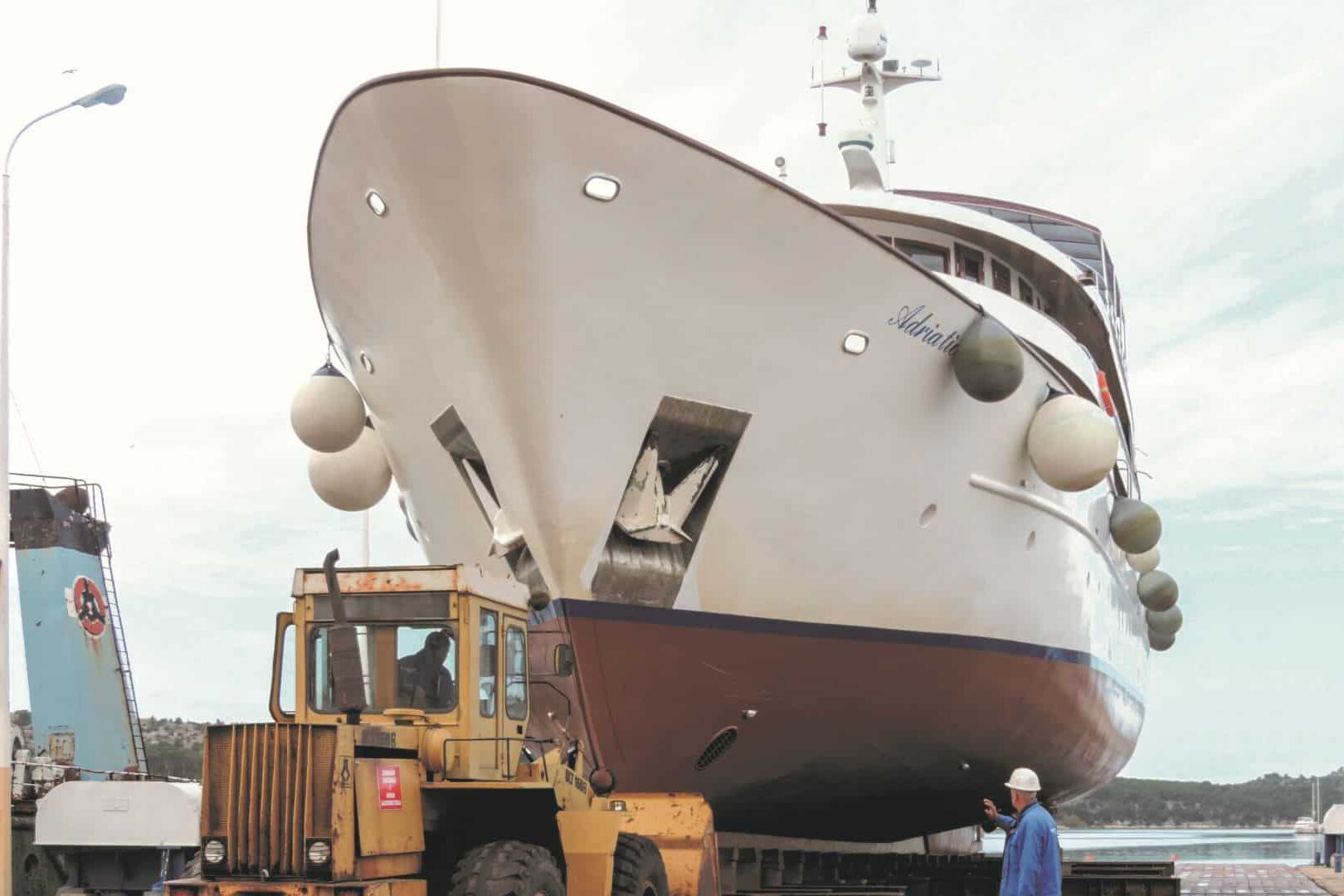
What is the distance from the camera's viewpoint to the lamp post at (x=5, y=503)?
41.5 ft

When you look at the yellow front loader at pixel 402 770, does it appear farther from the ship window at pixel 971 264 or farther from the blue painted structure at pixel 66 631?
the blue painted structure at pixel 66 631

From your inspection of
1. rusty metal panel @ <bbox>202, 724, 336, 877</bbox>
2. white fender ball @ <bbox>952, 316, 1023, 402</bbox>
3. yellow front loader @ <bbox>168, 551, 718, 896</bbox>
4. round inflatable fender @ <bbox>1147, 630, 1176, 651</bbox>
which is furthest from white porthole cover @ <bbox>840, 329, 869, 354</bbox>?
round inflatable fender @ <bbox>1147, 630, 1176, 651</bbox>

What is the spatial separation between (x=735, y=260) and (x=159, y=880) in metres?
6.29

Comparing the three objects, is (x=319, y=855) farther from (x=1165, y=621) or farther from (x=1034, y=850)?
(x=1165, y=621)

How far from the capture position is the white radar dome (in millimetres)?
20469

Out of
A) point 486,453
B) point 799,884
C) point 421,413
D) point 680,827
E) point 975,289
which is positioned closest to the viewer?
point 680,827

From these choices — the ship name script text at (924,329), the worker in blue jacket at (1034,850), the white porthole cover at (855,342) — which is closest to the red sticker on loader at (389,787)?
the worker in blue jacket at (1034,850)

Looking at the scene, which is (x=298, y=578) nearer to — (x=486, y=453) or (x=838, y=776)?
(x=486, y=453)

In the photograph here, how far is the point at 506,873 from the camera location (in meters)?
6.93

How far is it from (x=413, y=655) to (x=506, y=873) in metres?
1.27

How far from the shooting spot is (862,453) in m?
12.2

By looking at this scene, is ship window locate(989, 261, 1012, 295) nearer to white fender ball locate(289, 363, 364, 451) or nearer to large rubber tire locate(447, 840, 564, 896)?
white fender ball locate(289, 363, 364, 451)

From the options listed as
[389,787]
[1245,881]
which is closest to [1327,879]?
[1245,881]

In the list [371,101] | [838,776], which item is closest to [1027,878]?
[838,776]
